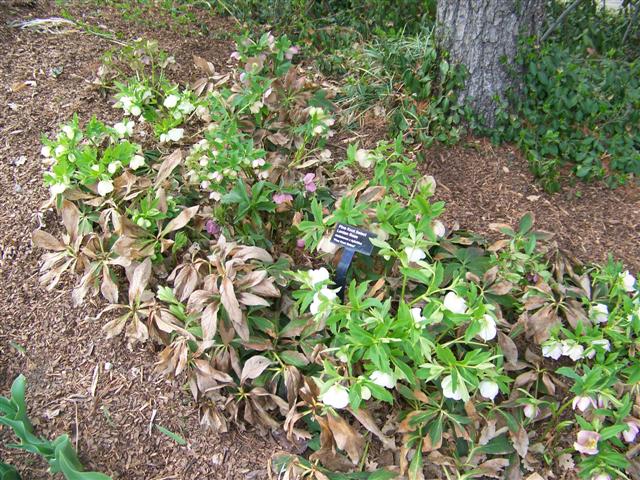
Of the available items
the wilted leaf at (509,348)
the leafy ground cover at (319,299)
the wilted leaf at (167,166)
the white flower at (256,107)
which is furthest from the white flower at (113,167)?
the wilted leaf at (509,348)

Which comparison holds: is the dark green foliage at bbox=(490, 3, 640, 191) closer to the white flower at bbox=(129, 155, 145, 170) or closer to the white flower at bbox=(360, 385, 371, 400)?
the white flower at bbox=(360, 385, 371, 400)

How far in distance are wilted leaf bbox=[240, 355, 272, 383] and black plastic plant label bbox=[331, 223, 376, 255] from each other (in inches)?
17.9

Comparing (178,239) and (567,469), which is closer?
(567,469)

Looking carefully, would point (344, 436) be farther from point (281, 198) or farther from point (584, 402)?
point (281, 198)

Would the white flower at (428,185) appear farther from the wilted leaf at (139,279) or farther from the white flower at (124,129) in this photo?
Result: the white flower at (124,129)

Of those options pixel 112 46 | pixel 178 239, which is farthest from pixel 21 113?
pixel 178 239

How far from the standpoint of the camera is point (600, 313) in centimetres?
181

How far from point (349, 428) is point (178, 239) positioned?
35.7 inches

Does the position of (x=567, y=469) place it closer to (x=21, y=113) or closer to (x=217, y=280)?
(x=217, y=280)

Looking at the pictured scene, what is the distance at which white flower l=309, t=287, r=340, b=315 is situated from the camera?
1.53 metres

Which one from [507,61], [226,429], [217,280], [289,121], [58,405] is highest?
[507,61]

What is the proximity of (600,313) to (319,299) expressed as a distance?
3.19 ft

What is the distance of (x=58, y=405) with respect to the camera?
1.90 m

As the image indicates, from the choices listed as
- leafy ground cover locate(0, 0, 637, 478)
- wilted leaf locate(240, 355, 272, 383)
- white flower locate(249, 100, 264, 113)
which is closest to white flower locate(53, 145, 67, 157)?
leafy ground cover locate(0, 0, 637, 478)
